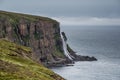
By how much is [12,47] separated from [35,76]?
2281cm

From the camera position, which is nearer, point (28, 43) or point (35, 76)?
point (35, 76)

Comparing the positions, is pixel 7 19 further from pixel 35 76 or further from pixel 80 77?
pixel 35 76

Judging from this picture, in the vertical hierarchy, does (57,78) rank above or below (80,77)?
above

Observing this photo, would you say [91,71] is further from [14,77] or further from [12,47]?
[14,77]

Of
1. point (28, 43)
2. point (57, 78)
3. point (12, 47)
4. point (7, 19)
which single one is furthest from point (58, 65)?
point (57, 78)

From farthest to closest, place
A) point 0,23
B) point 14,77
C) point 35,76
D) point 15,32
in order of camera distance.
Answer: point 15,32
point 0,23
point 35,76
point 14,77

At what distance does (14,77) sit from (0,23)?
14482cm

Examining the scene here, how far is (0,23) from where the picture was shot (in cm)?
17688

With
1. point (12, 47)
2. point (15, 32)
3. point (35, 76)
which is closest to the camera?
point (35, 76)

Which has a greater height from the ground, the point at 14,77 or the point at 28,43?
the point at 14,77

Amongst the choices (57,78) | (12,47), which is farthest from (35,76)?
(12,47)

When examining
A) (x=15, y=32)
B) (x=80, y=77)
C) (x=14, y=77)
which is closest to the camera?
(x=14, y=77)

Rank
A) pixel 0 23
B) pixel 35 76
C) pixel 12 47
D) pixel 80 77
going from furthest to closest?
pixel 0 23, pixel 80 77, pixel 12 47, pixel 35 76

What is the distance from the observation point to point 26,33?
197 m
